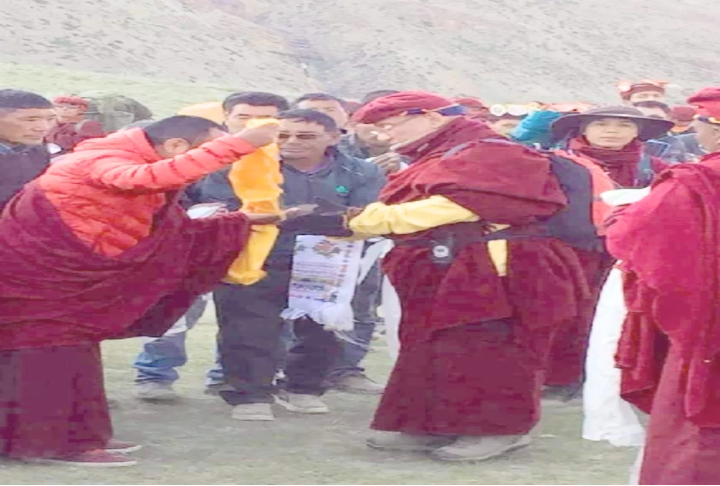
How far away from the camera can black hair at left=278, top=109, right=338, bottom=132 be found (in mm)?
6766

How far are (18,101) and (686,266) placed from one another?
138 inches

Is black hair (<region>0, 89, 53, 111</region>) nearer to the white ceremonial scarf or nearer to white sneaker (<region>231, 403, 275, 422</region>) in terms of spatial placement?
the white ceremonial scarf

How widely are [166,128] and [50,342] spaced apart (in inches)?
38.3

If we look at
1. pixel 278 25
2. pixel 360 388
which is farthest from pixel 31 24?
pixel 360 388

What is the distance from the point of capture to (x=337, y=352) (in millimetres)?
7090

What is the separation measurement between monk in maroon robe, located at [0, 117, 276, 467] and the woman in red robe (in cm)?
218

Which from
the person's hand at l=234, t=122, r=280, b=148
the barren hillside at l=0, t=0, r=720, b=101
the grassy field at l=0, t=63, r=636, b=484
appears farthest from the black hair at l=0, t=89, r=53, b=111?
the barren hillside at l=0, t=0, r=720, b=101

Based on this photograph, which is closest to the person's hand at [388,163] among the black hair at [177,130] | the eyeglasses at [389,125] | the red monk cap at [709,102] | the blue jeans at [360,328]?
the blue jeans at [360,328]

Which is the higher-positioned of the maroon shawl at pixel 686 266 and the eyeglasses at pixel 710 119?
the eyeglasses at pixel 710 119

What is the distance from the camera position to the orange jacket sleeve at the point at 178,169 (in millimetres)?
5105

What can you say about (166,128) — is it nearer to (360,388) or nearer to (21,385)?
(21,385)

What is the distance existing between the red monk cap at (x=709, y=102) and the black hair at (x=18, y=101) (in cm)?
314

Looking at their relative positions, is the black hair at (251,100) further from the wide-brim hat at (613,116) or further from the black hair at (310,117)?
the wide-brim hat at (613,116)

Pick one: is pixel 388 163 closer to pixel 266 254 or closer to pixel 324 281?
pixel 324 281
